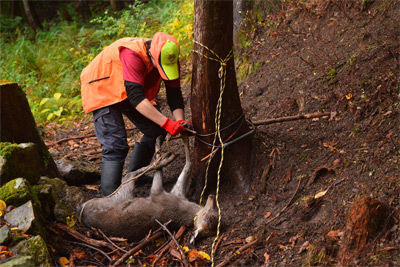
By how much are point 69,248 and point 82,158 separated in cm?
278

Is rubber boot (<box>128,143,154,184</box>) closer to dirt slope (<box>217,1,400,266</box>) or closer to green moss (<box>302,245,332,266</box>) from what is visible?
dirt slope (<box>217,1,400,266</box>)

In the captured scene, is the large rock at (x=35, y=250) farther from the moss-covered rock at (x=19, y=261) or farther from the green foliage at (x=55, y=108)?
the green foliage at (x=55, y=108)

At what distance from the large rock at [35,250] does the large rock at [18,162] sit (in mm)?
1064

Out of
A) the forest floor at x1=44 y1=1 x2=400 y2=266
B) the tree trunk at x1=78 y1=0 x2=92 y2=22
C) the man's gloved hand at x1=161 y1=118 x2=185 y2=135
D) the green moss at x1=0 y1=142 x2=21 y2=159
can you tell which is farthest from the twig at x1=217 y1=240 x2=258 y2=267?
the tree trunk at x1=78 y1=0 x2=92 y2=22

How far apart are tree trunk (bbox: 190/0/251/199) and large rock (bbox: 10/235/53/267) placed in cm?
210

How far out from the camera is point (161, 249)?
438 cm

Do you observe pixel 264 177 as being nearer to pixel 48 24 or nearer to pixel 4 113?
pixel 4 113

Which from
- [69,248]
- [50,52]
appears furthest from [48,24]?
[69,248]

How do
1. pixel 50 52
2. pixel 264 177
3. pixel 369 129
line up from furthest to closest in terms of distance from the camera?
pixel 50 52, pixel 264 177, pixel 369 129

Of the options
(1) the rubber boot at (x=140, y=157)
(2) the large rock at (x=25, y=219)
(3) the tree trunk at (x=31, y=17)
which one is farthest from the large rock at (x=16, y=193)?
(3) the tree trunk at (x=31, y=17)

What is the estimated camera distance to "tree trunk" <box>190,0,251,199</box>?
14.7 feet

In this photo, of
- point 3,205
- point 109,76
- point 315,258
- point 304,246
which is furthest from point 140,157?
point 315,258

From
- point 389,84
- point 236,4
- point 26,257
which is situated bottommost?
point 26,257

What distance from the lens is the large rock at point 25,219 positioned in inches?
143
